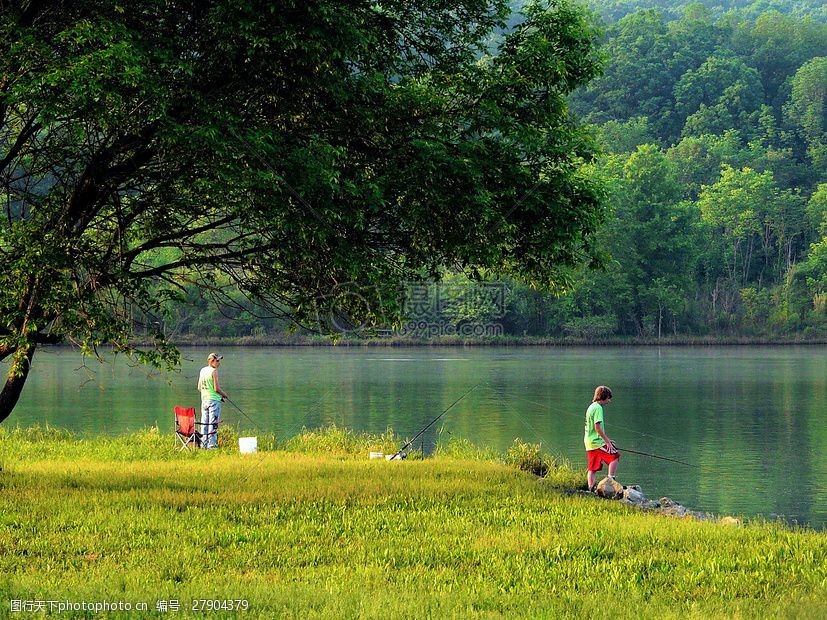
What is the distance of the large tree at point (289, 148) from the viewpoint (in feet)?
42.8

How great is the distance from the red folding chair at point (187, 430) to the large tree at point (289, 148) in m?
4.88

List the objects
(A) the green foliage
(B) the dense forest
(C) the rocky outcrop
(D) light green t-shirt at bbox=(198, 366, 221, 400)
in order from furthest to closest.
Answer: (B) the dense forest → (D) light green t-shirt at bbox=(198, 366, 221, 400) → (A) the green foliage → (C) the rocky outcrop

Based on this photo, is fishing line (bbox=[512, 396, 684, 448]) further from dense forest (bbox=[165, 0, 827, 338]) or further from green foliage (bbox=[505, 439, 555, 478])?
dense forest (bbox=[165, 0, 827, 338])

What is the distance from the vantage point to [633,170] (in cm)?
10100

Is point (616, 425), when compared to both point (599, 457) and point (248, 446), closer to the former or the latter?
point (248, 446)

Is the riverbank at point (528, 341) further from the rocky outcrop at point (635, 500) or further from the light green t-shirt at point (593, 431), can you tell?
the light green t-shirt at point (593, 431)

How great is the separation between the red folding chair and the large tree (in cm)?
488

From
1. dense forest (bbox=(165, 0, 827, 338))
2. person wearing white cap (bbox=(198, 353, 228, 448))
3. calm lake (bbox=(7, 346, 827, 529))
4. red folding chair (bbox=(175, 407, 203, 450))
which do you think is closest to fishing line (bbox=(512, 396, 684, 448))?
calm lake (bbox=(7, 346, 827, 529))

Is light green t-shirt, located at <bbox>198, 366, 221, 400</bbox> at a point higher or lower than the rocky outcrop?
higher

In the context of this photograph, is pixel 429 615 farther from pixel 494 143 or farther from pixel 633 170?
pixel 633 170

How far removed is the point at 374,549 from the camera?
11.2 meters

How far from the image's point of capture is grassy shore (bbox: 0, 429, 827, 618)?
903cm

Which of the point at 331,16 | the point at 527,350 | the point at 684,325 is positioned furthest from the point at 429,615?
the point at 684,325

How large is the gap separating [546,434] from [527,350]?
66887 mm
